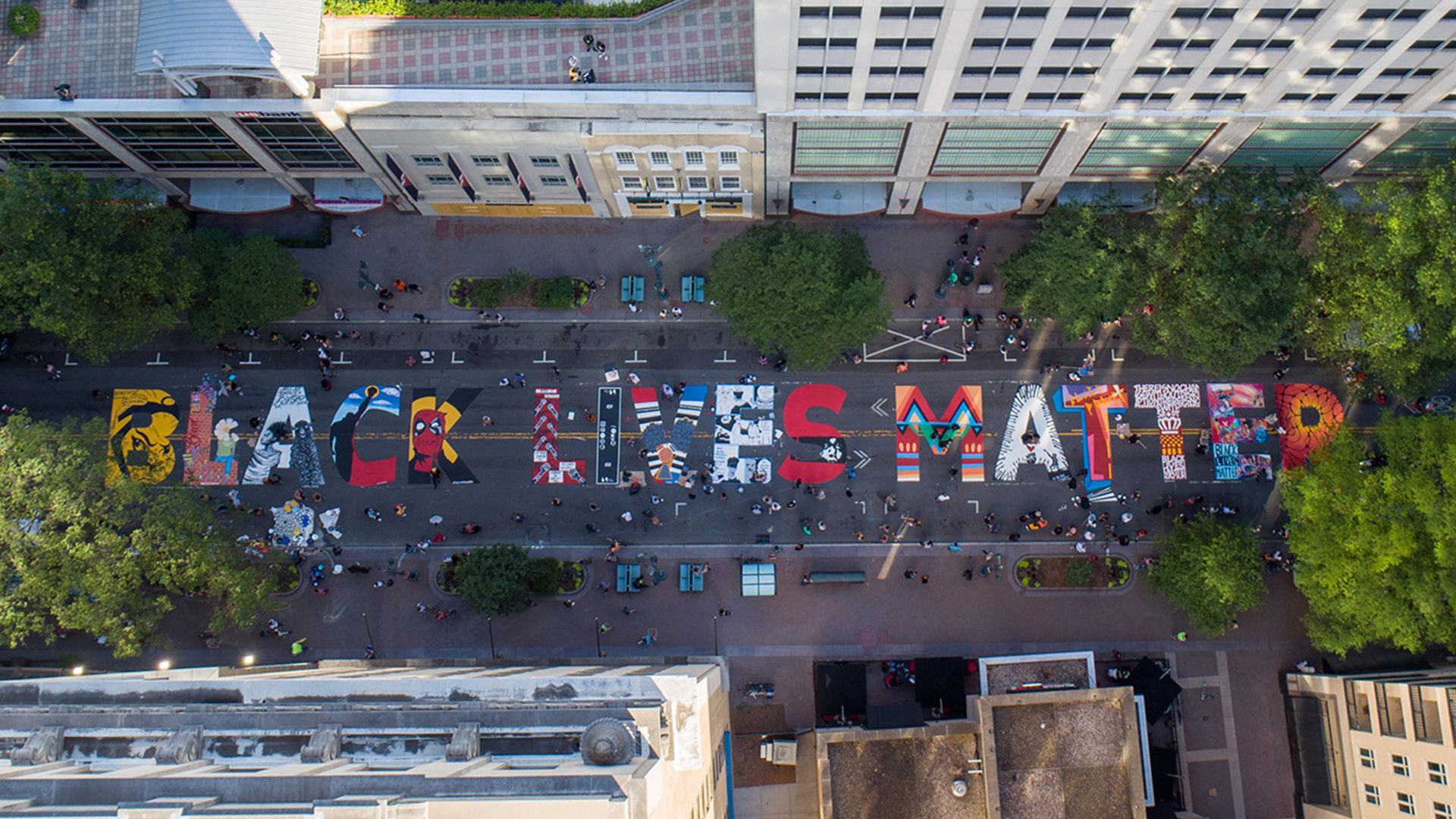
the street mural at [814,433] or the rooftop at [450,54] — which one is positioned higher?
the rooftop at [450,54]

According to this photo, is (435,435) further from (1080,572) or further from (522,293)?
(1080,572)

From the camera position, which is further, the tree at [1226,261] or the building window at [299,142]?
the building window at [299,142]

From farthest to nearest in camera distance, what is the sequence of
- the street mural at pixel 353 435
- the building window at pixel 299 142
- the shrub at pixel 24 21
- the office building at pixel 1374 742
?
the street mural at pixel 353 435 < the building window at pixel 299 142 < the shrub at pixel 24 21 < the office building at pixel 1374 742

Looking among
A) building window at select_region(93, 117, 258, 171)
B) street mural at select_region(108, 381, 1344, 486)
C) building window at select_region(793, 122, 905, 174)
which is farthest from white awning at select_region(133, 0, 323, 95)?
building window at select_region(793, 122, 905, 174)

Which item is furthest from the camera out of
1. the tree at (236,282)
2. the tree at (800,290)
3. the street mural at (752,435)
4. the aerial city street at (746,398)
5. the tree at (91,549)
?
the street mural at (752,435)

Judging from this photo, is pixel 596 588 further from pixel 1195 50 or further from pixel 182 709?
pixel 1195 50

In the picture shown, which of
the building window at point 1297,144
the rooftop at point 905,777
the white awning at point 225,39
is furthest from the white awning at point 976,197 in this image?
the white awning at point 225,39

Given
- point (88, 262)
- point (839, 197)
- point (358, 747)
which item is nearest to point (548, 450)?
point (358, 747)

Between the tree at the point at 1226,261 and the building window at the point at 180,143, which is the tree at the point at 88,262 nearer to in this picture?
the building window at the point at 180,143
